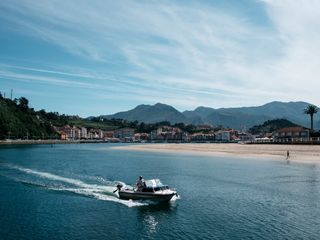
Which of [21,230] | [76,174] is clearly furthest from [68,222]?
[76,174]

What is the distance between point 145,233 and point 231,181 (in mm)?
30487

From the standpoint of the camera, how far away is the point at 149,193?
4831 cm

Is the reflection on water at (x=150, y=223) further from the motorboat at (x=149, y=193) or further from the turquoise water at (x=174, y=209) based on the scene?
the motorboat at (x=149, y=193)

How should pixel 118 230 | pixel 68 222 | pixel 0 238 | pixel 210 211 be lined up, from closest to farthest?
pixel 0 238
pixel 118 230
pixel 68 222
pixel 210 211

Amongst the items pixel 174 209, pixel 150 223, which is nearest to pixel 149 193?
pixel 174 209

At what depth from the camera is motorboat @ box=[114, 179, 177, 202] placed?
156ft

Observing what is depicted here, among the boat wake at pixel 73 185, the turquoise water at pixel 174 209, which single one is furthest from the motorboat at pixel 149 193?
A: the turquoise water at pixel 174 209

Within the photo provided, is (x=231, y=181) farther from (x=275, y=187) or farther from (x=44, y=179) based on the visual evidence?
(x=44, y=179)

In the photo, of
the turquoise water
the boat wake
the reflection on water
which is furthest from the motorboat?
the reflection on water

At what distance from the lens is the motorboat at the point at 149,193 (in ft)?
156

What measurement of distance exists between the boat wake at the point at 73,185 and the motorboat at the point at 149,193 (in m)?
0.93

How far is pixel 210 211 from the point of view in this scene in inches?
1640

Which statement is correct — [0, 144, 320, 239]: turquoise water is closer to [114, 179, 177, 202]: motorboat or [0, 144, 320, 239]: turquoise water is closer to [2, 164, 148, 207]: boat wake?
[2, 164, 148, 207]: boat wake

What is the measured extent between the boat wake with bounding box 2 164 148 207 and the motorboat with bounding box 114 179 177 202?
0.93 meters
